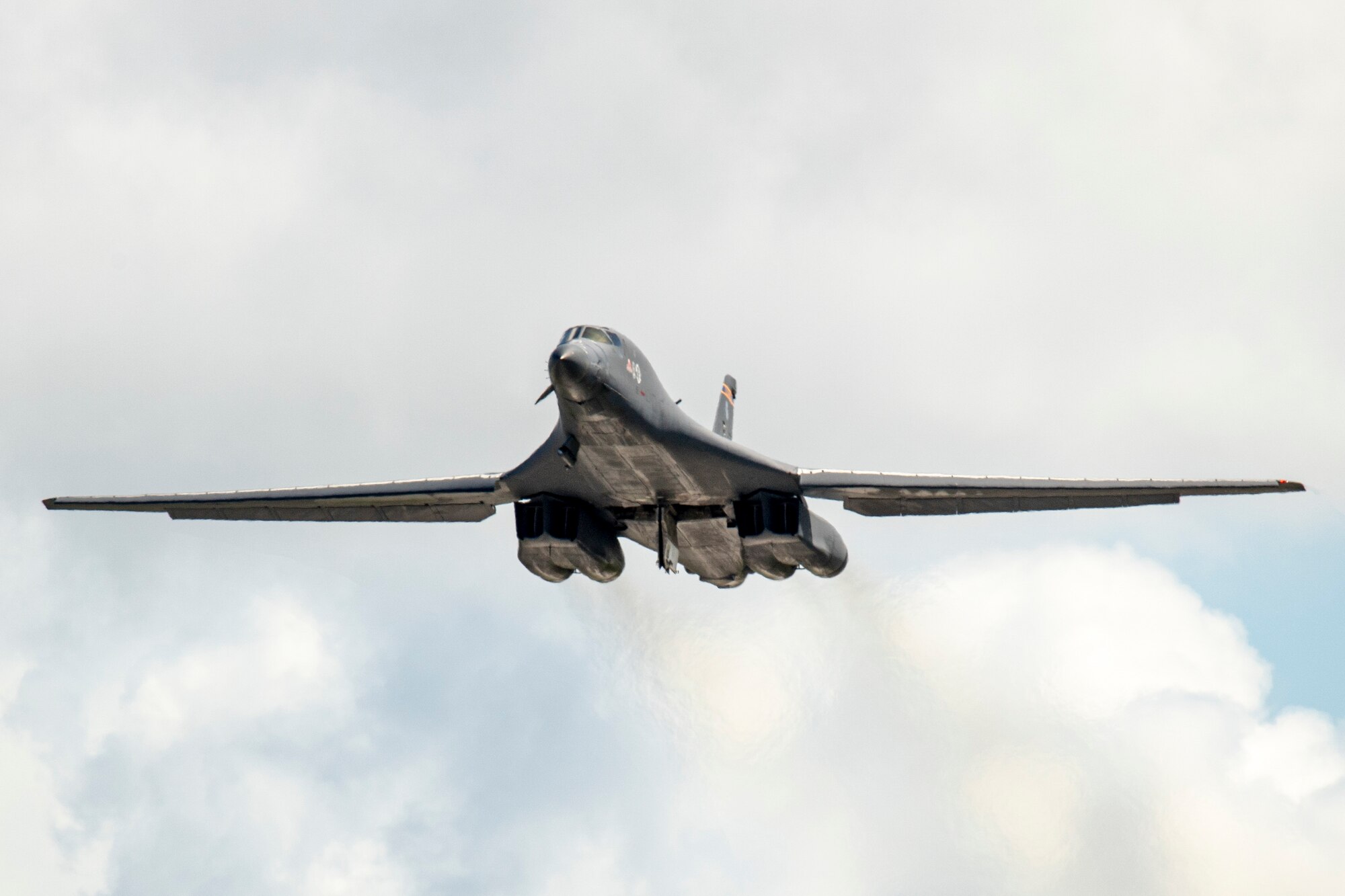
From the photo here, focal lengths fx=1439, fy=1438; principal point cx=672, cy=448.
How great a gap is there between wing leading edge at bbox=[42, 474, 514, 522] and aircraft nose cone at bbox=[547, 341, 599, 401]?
7.08 meters

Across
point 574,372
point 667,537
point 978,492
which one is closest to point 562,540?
point 667,537

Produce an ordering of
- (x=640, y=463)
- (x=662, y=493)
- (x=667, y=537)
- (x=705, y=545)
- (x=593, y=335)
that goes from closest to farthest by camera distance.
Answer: (x=593, y=335)
(x=640, y=463)
(x=662, y=493)
(x=667, y=537)
(x=705, y=545)

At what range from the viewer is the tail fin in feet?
140

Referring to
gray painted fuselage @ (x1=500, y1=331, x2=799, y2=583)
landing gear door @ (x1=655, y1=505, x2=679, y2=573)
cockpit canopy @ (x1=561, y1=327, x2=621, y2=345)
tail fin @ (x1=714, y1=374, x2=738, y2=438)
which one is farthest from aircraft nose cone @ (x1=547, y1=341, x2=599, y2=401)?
tail fin @ (x1=714, y1=374, x2=738, y2=438)

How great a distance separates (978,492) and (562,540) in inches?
370

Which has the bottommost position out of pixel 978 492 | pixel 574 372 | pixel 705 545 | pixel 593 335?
pixel 705 545

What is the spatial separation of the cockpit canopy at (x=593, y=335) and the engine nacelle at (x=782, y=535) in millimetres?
5337

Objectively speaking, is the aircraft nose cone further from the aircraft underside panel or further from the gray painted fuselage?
the aircraft underside panel

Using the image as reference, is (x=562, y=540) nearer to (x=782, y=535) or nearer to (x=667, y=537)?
(x=667, y=537)

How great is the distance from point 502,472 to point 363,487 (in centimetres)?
398

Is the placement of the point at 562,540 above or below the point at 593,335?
below

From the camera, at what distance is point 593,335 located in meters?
28.8

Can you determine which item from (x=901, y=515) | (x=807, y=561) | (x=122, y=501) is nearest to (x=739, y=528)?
(x=807, y=561)

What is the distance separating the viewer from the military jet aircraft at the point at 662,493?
2916cm
